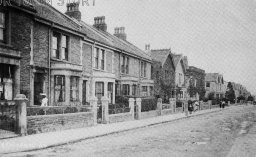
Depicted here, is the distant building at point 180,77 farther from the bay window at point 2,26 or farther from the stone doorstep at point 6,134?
the stone doorstep at point 6,134

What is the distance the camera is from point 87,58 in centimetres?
2459

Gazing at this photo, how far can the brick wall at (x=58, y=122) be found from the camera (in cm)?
1333

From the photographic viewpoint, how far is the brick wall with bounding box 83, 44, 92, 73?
24.2m

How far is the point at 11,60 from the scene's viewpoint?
52.2 feet

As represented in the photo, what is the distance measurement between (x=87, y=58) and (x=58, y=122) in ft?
34.2

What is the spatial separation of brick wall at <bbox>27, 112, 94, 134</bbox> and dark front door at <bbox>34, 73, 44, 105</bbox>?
12.6 ft

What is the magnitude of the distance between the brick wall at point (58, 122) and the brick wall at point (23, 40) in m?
3.46

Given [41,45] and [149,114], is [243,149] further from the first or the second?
[149,114]

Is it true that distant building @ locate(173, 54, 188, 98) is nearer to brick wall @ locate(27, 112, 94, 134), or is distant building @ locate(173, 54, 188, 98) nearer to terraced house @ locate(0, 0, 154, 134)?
terraced house @ locate(0, 0, 154, 134)

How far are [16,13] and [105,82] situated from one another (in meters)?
11.2

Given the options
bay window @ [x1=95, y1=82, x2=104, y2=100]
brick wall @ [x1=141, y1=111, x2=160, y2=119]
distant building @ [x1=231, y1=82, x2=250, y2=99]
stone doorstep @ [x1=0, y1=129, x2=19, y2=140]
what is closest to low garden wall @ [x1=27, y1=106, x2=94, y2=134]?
stone doorstep @ [x1=0, y1=129, x2=19, y2=140]

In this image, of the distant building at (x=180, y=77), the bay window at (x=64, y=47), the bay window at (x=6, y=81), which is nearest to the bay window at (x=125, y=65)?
the bay window at (x=64, y=47)

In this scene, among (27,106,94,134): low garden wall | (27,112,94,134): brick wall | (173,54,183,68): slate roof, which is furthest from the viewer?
(173,54,183,68): slate roof

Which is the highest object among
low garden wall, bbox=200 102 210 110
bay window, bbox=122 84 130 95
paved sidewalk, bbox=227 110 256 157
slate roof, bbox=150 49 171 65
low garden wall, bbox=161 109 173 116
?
slate roof, bbox=150 49 171 65
